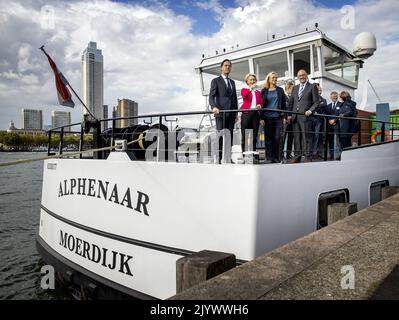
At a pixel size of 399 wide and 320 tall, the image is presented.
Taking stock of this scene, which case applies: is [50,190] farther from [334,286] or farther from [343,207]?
[334,286]

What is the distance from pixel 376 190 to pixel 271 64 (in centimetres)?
351

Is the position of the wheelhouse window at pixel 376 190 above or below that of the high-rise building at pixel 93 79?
below

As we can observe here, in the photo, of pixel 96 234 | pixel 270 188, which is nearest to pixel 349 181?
pixel 270 188

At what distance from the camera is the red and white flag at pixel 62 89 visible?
6004mm

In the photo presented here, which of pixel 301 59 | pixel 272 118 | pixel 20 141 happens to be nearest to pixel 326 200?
→ pixel 272 118

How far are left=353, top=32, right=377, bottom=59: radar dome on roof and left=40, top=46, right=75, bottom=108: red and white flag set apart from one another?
716 cm

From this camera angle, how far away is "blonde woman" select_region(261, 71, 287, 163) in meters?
4.14

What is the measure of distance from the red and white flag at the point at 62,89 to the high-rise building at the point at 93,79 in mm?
315

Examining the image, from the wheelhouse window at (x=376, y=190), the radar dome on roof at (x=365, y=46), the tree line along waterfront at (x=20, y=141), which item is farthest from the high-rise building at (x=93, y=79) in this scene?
the tree line along waterfront at (x=20, y=141)

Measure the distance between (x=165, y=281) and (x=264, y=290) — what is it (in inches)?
80.6

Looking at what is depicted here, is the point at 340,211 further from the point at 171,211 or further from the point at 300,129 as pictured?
the point at 171,211

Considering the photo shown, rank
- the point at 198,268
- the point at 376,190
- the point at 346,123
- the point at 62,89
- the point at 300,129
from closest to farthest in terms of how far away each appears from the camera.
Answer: the point at 198,268
the point at 300,129
the point at 62,89
the point at 346,123
the point at 376,190

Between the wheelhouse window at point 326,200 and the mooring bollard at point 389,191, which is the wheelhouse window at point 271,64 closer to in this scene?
the mooring bollard at point 389,191

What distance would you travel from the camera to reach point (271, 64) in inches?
309
